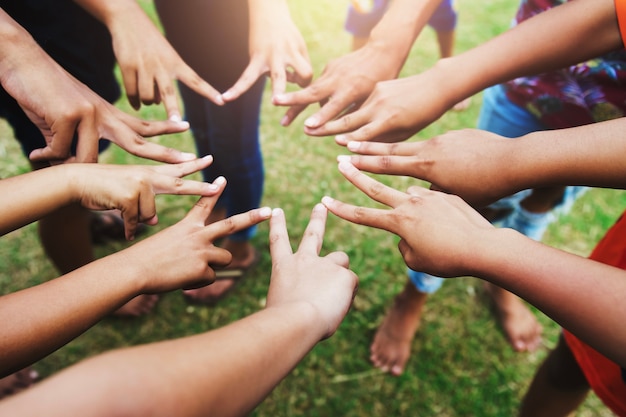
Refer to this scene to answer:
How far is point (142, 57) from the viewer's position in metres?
1.55

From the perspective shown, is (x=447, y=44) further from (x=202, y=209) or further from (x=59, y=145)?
(x=59, y=145)

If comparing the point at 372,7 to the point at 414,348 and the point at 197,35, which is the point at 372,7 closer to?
the point at 197,35

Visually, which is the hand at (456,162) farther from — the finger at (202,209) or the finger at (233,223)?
the finger at (202,209)

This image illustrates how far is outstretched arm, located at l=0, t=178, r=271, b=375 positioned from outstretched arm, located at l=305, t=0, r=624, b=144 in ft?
1.51

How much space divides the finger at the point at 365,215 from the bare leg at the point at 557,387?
0.86m

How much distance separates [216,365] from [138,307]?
1.58 m

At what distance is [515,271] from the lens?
102 centimetres

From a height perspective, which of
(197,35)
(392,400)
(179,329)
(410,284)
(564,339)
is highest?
(197,35)

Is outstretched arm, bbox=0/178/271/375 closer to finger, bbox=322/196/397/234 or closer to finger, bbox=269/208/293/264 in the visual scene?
finger, bbox=269/208/293/264

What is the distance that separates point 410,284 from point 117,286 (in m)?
1.39

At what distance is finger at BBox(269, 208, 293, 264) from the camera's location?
130 centimetres

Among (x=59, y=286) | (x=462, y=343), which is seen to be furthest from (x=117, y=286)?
(x=462, y=343)

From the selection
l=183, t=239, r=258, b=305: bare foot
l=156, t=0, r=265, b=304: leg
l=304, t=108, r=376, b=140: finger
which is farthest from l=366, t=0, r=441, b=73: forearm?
l=183, t=239, r=258, b=305: bare foot

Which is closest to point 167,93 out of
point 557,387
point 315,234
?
point 315,234
